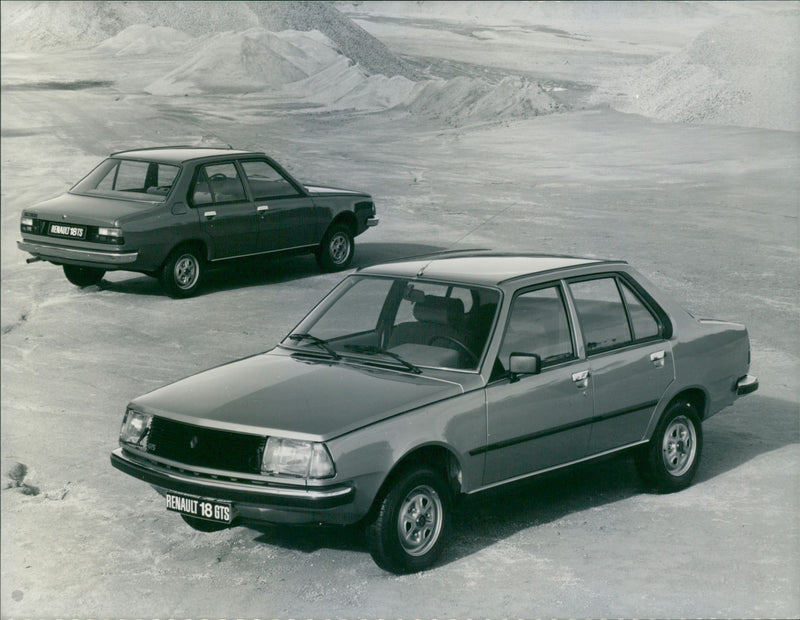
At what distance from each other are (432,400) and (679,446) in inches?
87.3

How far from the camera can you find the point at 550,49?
207 ft

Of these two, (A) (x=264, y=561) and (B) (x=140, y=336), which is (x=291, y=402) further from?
(B) (x=140, y=336)

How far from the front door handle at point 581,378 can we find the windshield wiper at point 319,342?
1.31 m

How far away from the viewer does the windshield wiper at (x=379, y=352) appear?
6.78 m

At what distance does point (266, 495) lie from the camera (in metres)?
5.98

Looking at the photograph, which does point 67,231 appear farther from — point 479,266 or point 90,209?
point 479,266

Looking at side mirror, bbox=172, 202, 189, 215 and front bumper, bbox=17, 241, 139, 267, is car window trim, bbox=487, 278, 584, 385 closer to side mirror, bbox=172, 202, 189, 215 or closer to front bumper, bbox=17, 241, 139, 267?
front bumper, bbox=17, 241, 139, 267

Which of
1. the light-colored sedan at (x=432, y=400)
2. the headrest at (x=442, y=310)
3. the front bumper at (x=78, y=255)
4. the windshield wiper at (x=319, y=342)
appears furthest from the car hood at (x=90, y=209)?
the headrest at (x=442, y=310)

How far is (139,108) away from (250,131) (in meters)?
9.51

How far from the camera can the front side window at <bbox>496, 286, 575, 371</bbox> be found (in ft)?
22.9

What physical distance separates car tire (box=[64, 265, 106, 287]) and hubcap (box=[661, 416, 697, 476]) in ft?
29.5

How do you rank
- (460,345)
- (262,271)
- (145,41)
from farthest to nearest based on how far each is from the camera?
(145,41), (262,271), (460,345)

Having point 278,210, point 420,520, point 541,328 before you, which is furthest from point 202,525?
point 278,210

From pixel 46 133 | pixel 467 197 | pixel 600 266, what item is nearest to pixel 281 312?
pixel 600 266
